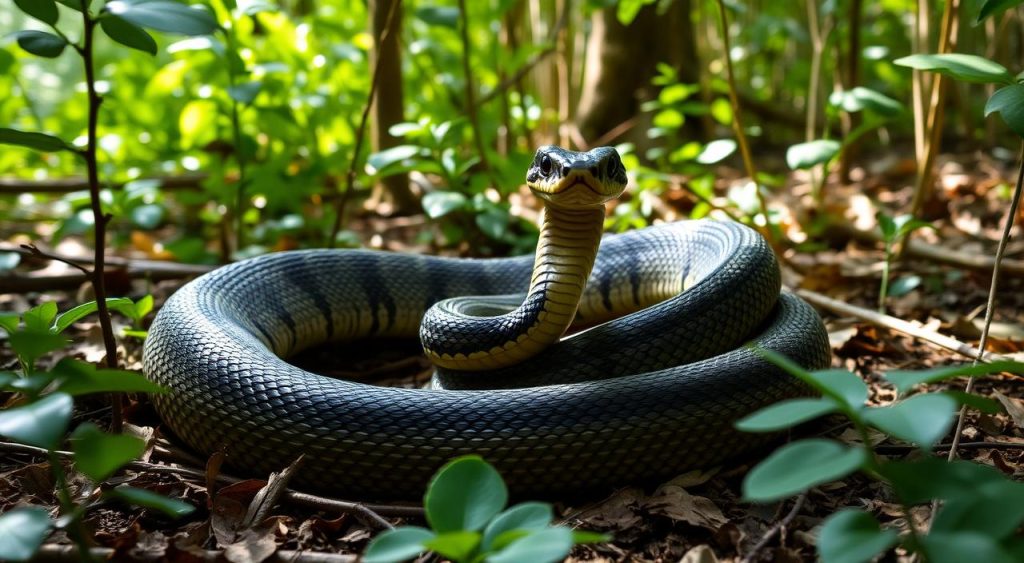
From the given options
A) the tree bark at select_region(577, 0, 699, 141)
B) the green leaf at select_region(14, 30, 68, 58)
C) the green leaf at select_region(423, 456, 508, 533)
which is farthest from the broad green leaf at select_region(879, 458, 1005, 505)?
the tree bark at select_region(577, 0, 699, 141)

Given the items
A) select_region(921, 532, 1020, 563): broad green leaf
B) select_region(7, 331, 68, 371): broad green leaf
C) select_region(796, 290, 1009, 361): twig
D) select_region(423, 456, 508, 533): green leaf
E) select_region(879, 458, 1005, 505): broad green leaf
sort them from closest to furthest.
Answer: select_region(921, 532, 1020, 563): broad green leaf → select_region(879, 458, 1005, 505): broad green leaf → select_region(423, 456, 508, 533): green leaf → select_region(7, 331, 68, 371): broad green leaf → select_region(796, 290, 1009, 361): twig

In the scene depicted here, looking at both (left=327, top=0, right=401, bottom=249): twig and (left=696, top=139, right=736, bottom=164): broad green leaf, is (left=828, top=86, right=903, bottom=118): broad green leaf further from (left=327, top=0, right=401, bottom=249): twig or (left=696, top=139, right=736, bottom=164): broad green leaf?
(left=327, top=0, right=401, bottom=249): twig

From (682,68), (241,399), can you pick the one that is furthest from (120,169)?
(682,68)

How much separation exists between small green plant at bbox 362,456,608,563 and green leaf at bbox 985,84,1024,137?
6.92 ft

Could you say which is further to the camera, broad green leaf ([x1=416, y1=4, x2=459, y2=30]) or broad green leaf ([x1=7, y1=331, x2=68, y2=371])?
broad green leaf ([x1=416, y1=4, x2=459, y2=30])

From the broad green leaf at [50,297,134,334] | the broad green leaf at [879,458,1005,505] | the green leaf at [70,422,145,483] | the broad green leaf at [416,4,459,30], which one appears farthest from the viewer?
the broad green leaf at [416,4,459,30]

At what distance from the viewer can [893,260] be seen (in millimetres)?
6379

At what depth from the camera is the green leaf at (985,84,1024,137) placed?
110 inches

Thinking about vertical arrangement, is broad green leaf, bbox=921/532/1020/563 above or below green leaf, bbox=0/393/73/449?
below

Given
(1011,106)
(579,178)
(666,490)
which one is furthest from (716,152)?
(666,490)

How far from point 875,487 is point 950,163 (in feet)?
25.8

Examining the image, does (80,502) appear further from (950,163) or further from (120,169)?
(950,163)

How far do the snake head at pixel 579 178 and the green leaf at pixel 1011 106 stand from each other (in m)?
1.63

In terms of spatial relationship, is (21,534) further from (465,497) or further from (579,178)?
(579,178)
